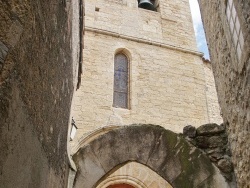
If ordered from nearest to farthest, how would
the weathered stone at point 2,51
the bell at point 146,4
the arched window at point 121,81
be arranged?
the weathered stone at point 2,51, the arched window at point 121,81, the bell at point 146,4

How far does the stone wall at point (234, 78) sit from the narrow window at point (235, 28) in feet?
0.26

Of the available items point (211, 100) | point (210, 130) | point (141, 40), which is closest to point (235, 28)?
point (210, 130)

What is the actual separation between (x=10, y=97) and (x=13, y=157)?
308 millimetres

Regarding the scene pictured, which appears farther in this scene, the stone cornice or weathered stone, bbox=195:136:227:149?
the stone cornice

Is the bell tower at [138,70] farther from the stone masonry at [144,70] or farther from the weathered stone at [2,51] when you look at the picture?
the weathered stone at [2,51]

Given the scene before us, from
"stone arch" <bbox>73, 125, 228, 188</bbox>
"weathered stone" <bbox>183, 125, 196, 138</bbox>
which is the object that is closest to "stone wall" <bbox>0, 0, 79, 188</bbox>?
"stone arch" <bbox>73, 125, 228, 188</bbox>

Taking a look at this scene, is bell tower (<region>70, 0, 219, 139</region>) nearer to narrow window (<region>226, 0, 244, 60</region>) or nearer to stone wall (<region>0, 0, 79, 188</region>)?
narrow window (<region>226, 0, 244, 60</region>)

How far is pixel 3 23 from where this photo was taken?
1396 millimetres

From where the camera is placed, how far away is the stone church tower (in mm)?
8344

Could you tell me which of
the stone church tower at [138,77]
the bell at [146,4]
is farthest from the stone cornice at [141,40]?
the bell at [146,4]

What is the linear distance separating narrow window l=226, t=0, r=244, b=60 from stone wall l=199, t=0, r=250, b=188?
8cm

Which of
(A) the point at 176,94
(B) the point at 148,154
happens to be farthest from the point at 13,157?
(A) the point at 176,94

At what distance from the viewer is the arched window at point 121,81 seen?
9227mm

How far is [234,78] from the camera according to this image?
3.50 m
